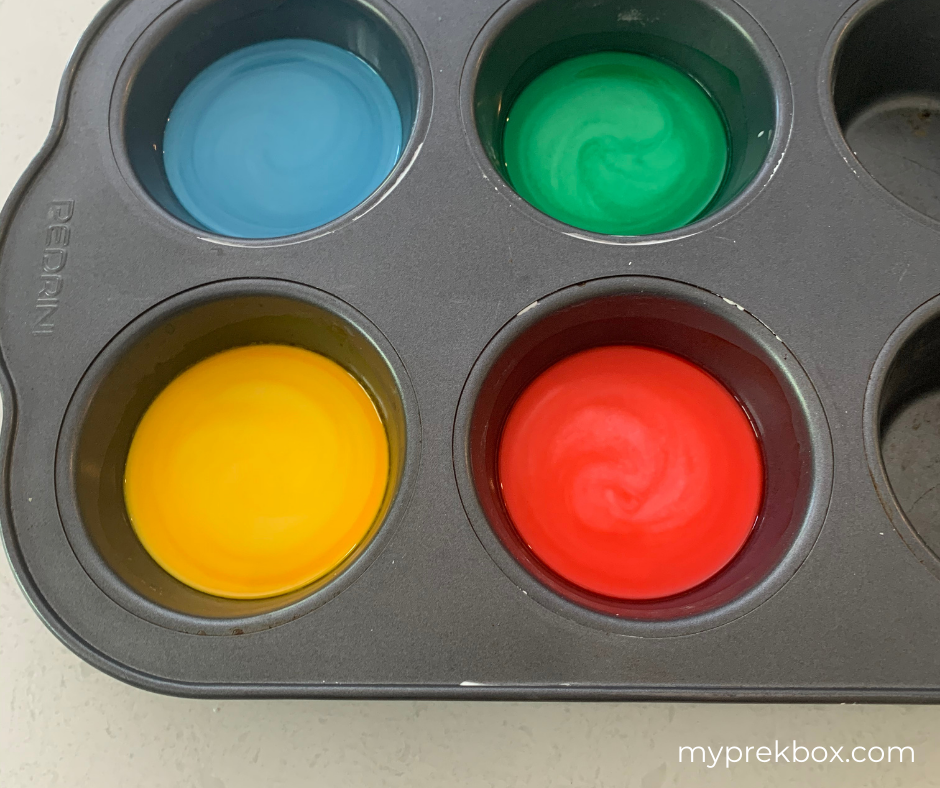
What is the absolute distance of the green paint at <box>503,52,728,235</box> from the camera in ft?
3.48

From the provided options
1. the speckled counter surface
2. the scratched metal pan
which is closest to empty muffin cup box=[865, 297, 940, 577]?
the scratched metal pan

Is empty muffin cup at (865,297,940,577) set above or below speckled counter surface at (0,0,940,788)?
above

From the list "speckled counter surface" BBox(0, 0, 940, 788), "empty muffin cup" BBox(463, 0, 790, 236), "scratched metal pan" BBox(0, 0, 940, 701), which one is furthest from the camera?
"empty muffin cup" BBox(463, 0, 790, 236)

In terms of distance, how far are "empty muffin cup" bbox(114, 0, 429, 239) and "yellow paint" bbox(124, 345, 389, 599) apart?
217mm

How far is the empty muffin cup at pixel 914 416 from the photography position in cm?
86

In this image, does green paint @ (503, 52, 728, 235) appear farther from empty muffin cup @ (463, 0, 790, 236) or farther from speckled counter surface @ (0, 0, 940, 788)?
speckled counter surface @ (0, 0, 940, 788)

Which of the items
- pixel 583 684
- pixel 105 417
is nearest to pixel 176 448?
pixel 105 417

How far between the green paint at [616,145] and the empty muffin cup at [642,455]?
20cm

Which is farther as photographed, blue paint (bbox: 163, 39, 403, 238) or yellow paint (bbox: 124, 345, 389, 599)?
blue paint (bbox: 163, 39, 403, 238)

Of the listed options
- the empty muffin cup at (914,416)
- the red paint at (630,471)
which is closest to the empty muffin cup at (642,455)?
the red paint at (630,471)

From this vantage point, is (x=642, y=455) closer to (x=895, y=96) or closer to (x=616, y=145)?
(x=616, y=145)

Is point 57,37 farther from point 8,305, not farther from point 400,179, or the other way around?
point 400,179

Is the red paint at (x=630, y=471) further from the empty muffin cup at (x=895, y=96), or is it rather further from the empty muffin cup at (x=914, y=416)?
the empty muffin cup at (x=895, y=96)

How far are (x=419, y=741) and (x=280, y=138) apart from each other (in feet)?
2.84
